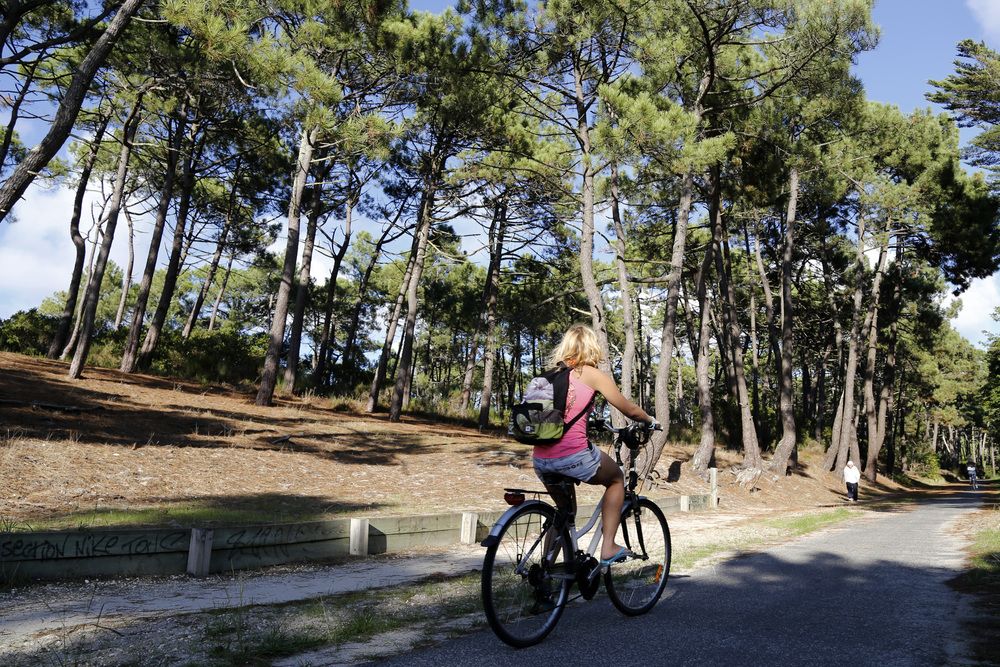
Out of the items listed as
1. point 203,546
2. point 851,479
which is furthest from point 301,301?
point 851,479

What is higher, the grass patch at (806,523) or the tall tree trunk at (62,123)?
the tall tree trunk at (62,123)

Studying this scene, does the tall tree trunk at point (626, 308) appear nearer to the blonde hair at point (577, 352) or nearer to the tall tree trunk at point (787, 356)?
the tall tree trunk at point (787, 356)

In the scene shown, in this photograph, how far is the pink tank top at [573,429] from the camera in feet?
12.3

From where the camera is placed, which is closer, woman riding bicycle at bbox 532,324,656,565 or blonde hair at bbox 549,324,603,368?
woman riding bicycle at bbox 532,324,656,565

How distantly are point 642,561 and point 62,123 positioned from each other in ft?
28.4

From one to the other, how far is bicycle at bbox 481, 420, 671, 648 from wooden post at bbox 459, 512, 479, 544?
3.28m

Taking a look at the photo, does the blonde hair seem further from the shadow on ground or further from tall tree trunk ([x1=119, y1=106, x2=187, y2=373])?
tall tree trunk ([x1=119, y1=106, x2=187, y2=373])

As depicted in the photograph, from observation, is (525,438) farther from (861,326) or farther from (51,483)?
(861,326)

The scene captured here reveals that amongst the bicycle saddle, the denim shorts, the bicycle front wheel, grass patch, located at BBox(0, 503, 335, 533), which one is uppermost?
the denim shorts

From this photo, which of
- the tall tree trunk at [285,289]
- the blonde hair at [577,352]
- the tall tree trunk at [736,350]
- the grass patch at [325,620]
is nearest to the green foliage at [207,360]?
the tall tree trunk at [285,289]

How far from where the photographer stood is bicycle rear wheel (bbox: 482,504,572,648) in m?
3.48

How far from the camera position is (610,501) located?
402 centimetres

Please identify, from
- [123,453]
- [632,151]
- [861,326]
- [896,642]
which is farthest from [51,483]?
[861,326]

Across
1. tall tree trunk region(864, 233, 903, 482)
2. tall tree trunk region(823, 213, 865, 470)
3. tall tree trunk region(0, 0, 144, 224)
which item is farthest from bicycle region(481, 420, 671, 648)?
tall tree trunk region(864, 233, 903, 482)
